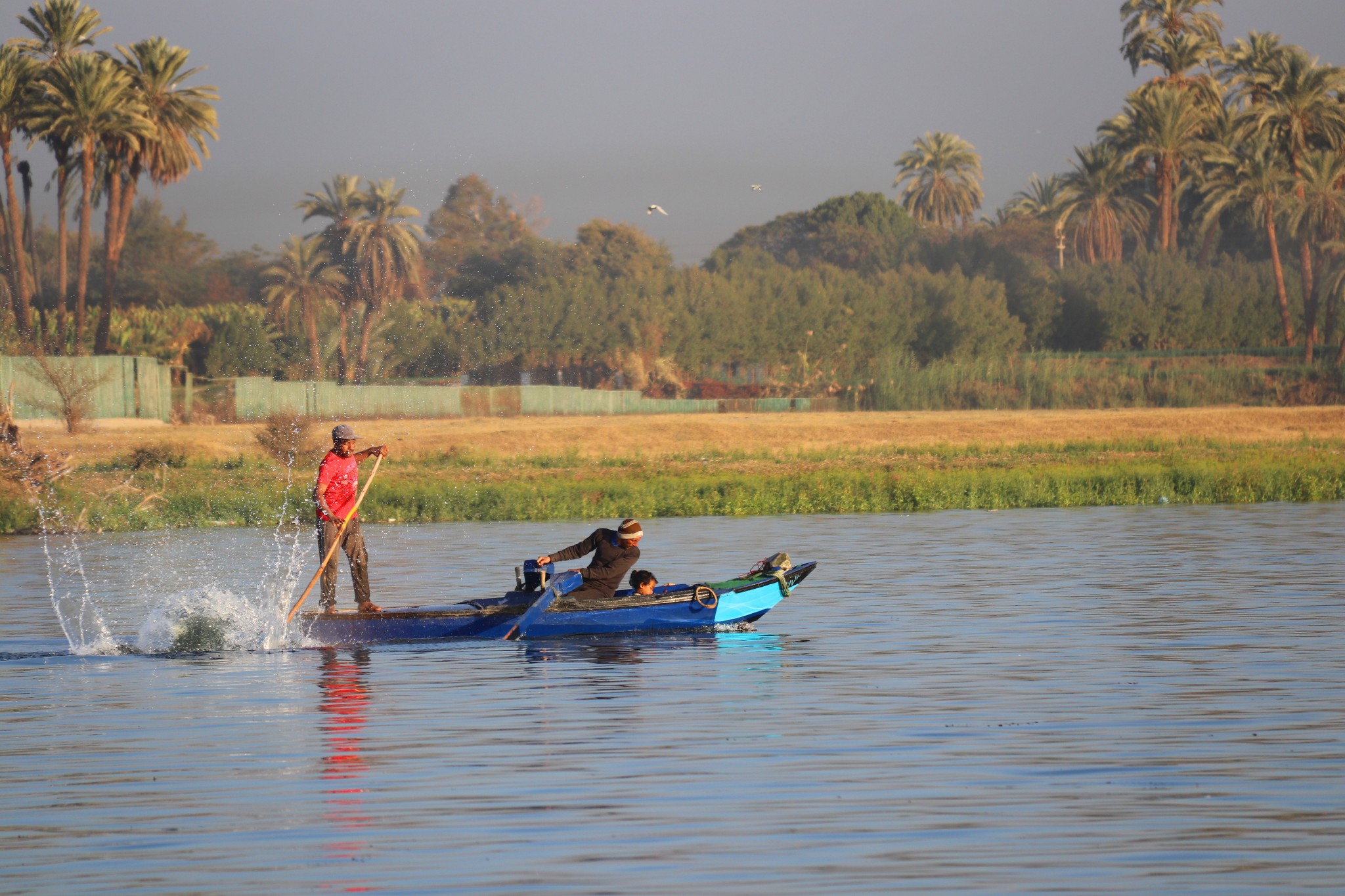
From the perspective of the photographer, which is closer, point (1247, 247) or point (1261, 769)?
point (1261, 769)

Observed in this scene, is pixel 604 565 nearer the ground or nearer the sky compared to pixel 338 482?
nearer the ground

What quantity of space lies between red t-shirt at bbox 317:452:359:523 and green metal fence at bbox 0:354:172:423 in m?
40.2

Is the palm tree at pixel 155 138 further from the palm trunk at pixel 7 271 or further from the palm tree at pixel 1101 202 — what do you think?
the palm tree at pixel 1101 202

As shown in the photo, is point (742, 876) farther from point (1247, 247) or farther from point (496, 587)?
point (1247, 247)

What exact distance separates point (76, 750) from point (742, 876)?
594 cm

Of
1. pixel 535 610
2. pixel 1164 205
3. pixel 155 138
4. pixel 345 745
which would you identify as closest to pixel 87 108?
pixel 155 138

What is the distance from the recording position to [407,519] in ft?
128

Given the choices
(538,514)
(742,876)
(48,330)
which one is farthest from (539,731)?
(48,330)

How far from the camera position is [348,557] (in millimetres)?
18719

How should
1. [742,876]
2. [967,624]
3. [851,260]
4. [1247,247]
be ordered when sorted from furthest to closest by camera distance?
1. [851,260]
2. [1247,247]
3. [967,624]
4. [742,876]

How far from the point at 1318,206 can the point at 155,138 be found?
5418cm

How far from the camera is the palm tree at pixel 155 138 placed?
70500mm

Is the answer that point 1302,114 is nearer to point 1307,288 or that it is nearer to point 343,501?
point 1307,288

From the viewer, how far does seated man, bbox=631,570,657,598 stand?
59.8ft
